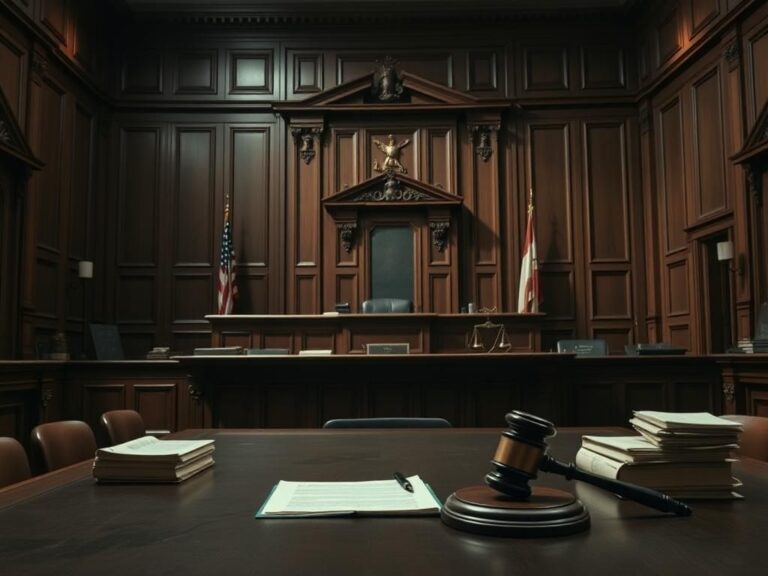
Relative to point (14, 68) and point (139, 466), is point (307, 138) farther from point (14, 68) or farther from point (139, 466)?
point (139, 466)

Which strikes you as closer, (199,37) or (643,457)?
(643,457)

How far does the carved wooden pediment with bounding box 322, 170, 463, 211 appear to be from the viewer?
8.38 metres

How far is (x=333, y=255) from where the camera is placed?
8516 millimetres

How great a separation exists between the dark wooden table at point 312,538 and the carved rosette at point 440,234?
6909 millimetres

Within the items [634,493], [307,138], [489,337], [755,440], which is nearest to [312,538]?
[634,493]

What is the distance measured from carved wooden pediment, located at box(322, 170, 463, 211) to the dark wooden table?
6.93 m

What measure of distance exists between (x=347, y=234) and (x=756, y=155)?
447 centimetres

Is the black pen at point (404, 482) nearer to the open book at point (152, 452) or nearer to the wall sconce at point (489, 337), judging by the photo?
the open book at point (152, 452)

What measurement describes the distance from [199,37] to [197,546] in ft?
29.2

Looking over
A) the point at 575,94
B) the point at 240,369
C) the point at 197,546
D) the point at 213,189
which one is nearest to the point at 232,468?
the point at 197,546

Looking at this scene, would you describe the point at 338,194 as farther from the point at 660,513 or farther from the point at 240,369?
the point at 660,513

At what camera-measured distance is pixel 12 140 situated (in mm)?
6188

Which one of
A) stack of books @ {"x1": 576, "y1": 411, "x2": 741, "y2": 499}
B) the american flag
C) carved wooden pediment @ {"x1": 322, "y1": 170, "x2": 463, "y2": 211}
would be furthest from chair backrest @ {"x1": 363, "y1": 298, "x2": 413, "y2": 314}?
stack of books @ {"x1": 576, "y1": 411, "x2": 741, "y2": 499}

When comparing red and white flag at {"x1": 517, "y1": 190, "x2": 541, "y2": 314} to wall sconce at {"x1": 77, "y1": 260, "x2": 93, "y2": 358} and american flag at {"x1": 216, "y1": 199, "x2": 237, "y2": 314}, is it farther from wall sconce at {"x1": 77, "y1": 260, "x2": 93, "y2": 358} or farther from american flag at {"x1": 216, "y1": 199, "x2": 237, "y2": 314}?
wall sconce at {"x1": 77, "y1": 260, "x2": 93, "y2": 358}
